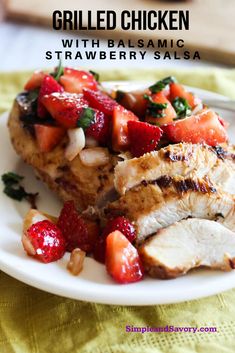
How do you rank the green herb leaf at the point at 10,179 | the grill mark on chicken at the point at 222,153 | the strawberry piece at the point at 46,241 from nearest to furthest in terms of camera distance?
the strawberry piece at the point at 46,241 < the grill mark on chicken at the point at 222,153 < the green herb leaf at the point at 10,179

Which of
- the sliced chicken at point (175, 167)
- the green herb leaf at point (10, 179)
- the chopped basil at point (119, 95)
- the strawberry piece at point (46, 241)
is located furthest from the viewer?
the chopped basil at point (119, 95)

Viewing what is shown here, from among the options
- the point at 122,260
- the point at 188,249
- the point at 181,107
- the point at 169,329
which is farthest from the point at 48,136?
the point at 169,329

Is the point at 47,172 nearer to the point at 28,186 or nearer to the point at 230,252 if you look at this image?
the point at 28,186

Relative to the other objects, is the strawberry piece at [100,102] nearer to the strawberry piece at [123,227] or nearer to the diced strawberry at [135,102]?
the diced strawberry at [135,102]

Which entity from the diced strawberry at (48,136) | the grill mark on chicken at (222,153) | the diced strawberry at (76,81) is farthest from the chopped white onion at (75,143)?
the grill mark on chicken at (222,153)

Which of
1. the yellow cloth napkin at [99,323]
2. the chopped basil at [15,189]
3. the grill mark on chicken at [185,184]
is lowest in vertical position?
the yellow cloth napkin at [99,323]

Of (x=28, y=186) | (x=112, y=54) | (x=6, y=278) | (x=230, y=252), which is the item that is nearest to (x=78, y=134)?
(x=28, y=186)
